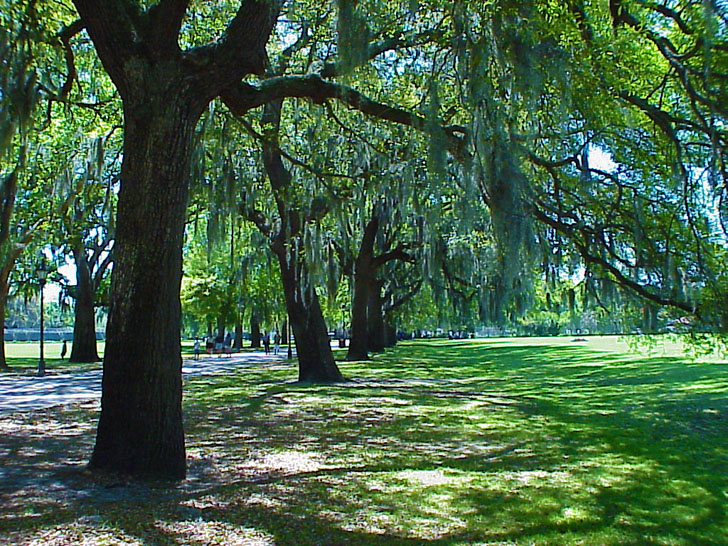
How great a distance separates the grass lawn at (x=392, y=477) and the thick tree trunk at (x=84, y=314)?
13.8 m

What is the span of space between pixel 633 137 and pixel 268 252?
1168cm

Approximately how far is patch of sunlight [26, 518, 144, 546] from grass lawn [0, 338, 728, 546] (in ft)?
0.04

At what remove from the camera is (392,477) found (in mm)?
5602

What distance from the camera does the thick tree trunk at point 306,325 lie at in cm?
1422

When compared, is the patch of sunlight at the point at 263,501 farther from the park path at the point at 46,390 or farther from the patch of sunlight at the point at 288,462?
the park path at the point at 46,390

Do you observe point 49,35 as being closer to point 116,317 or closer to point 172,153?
point 172,153

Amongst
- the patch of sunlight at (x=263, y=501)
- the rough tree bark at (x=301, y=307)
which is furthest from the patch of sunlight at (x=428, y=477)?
the rough tree bark at (x=301, y=307)

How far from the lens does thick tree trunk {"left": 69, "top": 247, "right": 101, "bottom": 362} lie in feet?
76.6

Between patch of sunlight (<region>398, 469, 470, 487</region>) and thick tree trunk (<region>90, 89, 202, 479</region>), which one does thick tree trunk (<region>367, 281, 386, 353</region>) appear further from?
thick tree trunk (<region>90, 89, 202, 479</region>)

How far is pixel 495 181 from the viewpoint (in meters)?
7.07

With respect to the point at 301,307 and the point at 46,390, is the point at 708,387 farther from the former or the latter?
the point at 46,390

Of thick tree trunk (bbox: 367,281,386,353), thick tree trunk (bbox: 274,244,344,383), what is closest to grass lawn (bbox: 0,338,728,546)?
thick tree trunk (bbox: 274,244,344,383)

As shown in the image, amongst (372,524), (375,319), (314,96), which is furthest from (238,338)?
(372,524)

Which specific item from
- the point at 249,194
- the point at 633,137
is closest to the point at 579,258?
the point at 633,137
